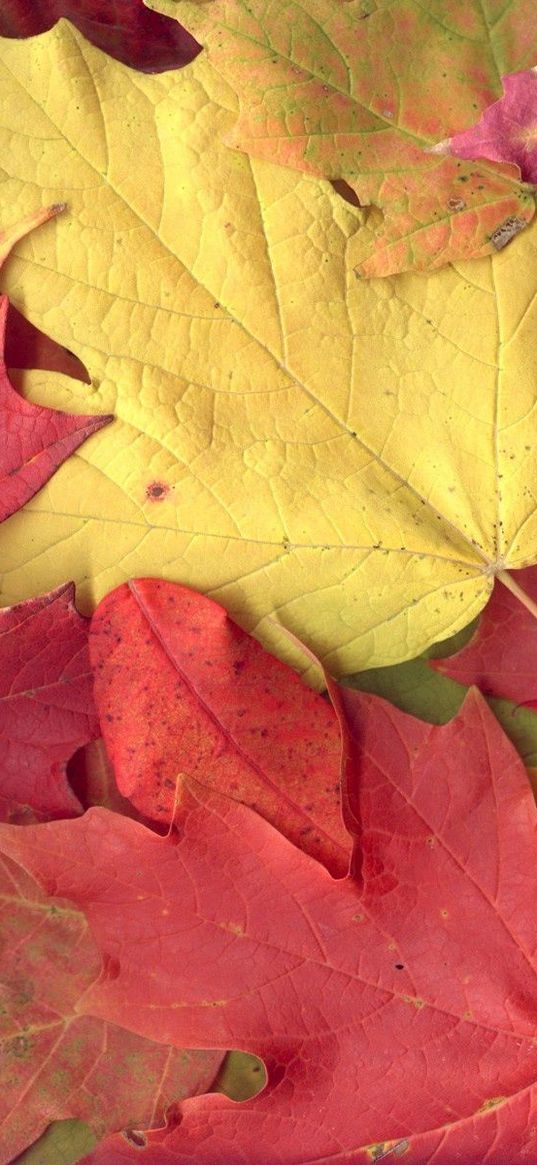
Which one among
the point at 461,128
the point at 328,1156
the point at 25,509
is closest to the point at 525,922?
the point at 328,1156

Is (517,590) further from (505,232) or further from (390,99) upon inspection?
(390,99)

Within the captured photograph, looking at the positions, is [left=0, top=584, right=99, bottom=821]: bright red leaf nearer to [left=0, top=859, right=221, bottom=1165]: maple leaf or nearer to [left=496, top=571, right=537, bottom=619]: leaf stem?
[left=0, top=859, right=221, bottom=1165]: maple leaf

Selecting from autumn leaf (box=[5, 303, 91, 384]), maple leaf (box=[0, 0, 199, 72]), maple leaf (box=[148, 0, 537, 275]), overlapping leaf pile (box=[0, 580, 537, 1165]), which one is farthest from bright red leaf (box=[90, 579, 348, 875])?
maple leaf (box=[0, 0, 199, 72])

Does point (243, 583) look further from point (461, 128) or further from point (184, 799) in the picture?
point (461, 128)

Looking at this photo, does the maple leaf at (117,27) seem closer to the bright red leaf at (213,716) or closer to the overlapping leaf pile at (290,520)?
the overlapping leaf pile at (290,520)

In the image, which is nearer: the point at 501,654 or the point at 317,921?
the point at 317,921

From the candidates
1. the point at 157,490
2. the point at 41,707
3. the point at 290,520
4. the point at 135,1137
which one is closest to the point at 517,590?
the point at 290,520
